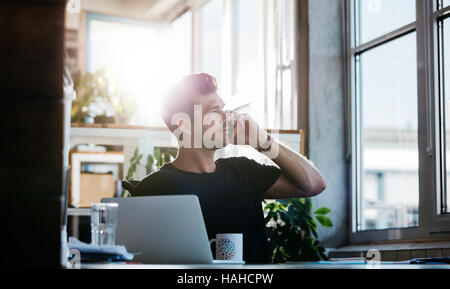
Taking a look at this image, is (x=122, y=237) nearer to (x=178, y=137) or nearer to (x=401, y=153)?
(x=178, y=137)

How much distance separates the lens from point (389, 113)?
4340 mm

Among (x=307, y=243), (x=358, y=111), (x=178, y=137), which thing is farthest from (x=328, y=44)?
(x=178, y=137)

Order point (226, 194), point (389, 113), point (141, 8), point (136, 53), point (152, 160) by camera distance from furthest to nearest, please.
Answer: point (141, 8)
point (136, 53)
point (152, 160)
point (389, 113)
point (226, 194)

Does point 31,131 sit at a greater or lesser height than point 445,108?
lesser

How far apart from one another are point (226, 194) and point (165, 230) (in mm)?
807

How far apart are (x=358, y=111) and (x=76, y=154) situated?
253 cm

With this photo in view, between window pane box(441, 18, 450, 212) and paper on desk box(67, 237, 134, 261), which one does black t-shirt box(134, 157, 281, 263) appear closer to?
paper on desk box(67, 237, 134, 261)

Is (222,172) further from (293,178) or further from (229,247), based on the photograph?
(229,247)

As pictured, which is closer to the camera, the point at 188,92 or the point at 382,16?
the point at 188,92

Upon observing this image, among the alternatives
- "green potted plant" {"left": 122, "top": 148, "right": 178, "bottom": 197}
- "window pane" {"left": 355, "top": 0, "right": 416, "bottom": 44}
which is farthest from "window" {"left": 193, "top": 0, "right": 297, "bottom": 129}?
"green potted plant" {"left": 122, "top": 148, "right": 178, "bottom": 197}

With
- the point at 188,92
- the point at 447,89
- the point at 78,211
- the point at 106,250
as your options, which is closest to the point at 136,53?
the point at 78,211

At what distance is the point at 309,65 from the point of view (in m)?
4.42

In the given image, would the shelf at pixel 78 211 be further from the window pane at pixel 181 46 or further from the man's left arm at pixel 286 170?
the window pane at pixel 181 46

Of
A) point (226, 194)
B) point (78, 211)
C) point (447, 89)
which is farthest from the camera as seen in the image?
point (78, 211)
